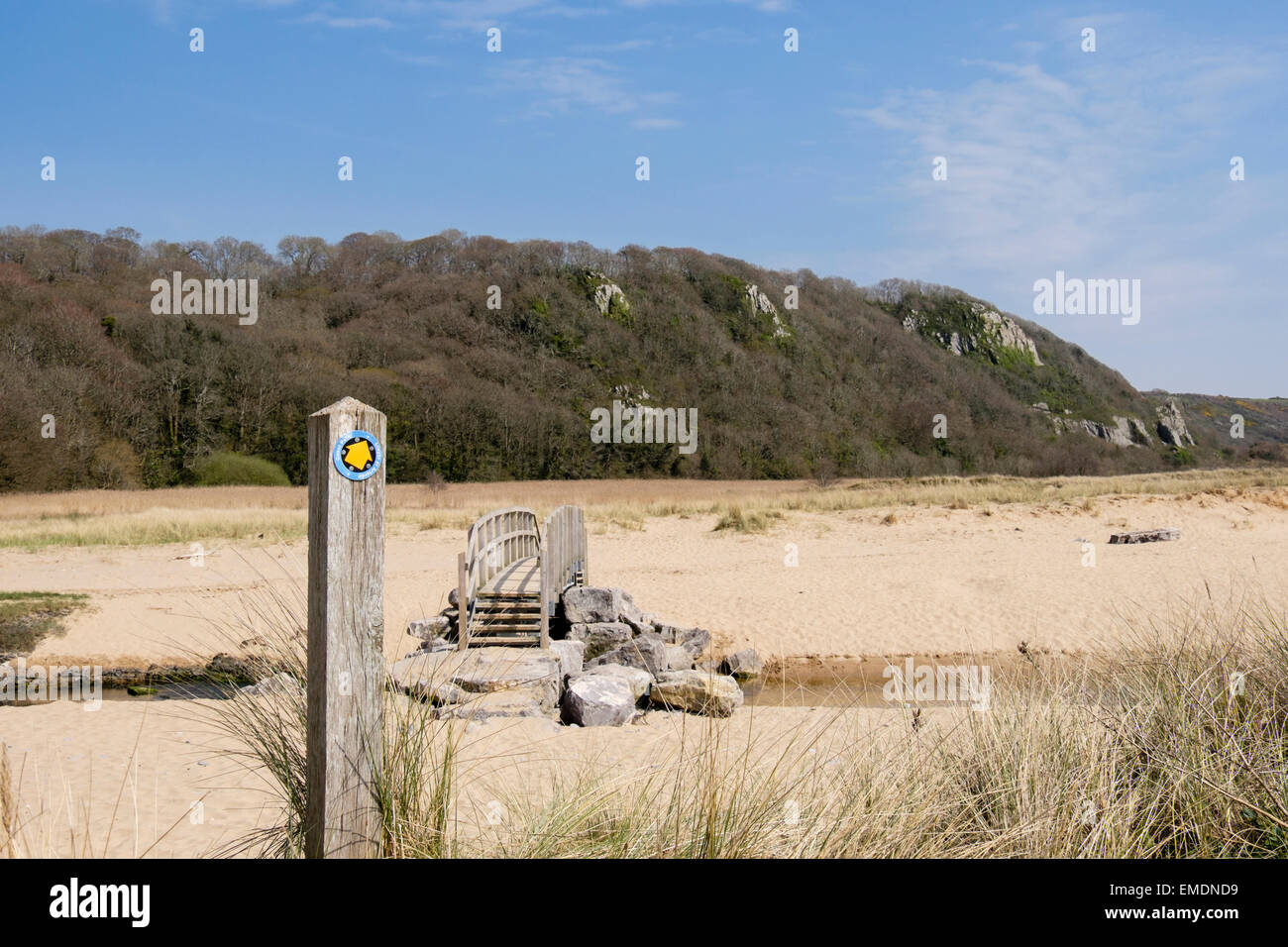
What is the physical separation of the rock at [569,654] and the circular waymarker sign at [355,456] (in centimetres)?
713

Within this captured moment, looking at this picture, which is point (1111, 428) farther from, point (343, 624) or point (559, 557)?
point (343, 624)

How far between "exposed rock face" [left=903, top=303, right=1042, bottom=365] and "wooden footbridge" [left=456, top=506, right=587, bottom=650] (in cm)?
8652

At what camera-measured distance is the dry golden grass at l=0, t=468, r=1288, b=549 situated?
74.0 feet

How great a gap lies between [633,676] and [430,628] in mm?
4449

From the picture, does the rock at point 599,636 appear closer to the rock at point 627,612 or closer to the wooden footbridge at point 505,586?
the rock at point 627,612

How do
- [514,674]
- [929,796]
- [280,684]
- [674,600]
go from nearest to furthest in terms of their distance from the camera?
[929,796]
[280,684]
[514,674]
[674,600]

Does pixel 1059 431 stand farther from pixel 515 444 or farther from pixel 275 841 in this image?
pixel 275 841

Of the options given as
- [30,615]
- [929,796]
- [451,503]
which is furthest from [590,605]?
[451,503]

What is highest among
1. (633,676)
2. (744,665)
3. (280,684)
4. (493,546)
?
(280,684)

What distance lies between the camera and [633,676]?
9.49 m

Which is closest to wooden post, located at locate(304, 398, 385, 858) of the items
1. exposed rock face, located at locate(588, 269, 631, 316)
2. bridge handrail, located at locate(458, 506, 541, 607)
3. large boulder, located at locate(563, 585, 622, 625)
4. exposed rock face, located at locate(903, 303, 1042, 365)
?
bridge handrail, located at locate(458, 506, 541, 607)

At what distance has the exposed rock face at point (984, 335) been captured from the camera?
307ft

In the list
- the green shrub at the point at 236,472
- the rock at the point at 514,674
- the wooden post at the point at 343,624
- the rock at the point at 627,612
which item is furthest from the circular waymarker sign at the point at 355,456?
the green shrub at the point at 236,472
